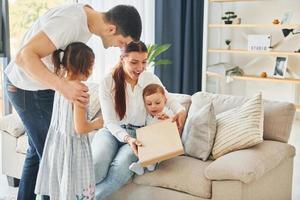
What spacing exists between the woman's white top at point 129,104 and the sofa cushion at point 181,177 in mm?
289

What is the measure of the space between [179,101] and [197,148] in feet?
1.44

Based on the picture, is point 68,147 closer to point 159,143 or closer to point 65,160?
point 65,160

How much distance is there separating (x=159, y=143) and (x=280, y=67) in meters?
2.96

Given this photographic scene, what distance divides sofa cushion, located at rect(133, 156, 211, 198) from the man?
2.00 feet

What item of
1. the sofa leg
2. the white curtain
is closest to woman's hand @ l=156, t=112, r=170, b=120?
the sofa leg

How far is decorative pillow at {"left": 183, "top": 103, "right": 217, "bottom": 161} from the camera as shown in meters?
2.37

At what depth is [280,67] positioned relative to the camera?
15.4 ft

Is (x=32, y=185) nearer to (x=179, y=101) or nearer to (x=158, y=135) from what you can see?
(x=158, y=135)

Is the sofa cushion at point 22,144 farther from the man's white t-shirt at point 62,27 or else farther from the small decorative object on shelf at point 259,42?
the small decorative object on shelf at point 259,42

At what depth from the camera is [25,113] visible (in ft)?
6.52

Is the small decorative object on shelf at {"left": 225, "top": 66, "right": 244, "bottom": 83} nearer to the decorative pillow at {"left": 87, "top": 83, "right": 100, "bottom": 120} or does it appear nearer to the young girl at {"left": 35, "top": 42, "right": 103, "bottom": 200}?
the decorative pillow at {"left": 87, "top": 83, "right": 100, "bottom": 120}

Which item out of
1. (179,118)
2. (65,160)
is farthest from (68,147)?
(179,118)

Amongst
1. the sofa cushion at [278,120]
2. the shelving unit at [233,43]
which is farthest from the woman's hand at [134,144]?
the shelving unit at [233,43]

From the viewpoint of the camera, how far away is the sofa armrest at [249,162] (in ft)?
6.69
